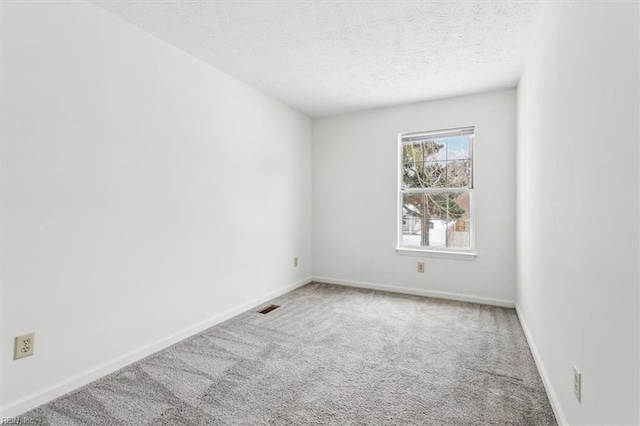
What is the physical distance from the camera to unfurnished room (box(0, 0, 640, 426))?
1.30m

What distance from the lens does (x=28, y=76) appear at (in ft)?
5.65

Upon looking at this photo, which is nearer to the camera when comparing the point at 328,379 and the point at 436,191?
the point at 328,379

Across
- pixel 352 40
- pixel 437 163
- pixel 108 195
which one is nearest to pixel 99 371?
pixel 108 195

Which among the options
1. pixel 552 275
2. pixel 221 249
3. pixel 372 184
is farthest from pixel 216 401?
pixel 372 184

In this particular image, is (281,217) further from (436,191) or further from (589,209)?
(589,209)

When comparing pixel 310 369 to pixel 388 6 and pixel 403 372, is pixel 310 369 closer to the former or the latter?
pixel 403 372

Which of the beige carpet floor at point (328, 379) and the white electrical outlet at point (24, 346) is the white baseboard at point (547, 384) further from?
the white electrical outlet at point (24, 346)

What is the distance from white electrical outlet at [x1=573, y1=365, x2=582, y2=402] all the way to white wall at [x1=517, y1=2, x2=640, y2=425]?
39mm


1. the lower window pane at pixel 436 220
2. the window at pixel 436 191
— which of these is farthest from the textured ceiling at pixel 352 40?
the lower window pane at pixel 436 220

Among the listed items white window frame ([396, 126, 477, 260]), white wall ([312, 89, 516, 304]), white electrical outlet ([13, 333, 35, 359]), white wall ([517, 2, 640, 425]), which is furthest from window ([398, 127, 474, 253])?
white electrical outlet ([13, 333, 35, 359])

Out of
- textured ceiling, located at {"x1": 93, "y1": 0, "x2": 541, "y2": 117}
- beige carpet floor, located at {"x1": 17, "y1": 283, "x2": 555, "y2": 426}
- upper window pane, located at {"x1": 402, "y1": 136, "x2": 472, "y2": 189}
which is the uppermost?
textured ceiling, located at {"x1": 93, "y1": 0, "x2": 541, "y2": 117}

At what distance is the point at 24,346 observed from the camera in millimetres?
1708

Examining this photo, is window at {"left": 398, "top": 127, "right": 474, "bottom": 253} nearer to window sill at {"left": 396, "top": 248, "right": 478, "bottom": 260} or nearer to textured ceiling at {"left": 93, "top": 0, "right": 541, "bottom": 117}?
window sill at {"left": 396, "top": 248, "right": 478, "bottom": 260}

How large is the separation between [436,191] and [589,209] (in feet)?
8.85
